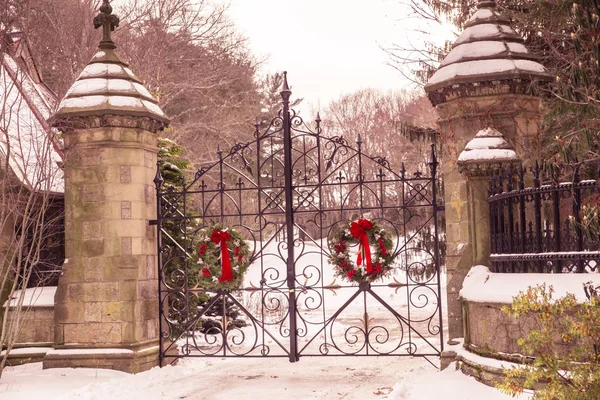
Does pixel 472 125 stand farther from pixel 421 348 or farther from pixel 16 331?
pixel 16 331

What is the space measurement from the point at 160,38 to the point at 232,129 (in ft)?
18.0

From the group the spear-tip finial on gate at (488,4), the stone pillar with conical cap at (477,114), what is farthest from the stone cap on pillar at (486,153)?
the spear-tip finial on gate at (488,4)

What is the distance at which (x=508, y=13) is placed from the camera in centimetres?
1233

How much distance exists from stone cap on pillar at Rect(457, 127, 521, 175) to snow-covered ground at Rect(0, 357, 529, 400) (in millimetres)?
2422

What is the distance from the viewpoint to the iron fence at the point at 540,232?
641 centimetres

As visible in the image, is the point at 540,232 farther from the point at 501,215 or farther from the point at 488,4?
the point at 488,4

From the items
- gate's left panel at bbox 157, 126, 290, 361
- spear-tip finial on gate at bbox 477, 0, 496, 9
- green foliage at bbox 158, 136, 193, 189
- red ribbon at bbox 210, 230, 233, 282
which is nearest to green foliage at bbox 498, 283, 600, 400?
gate's left panel at bbox 157, 126, 290, 361

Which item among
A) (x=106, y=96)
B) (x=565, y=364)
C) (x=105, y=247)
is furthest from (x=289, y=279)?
(x=565, y=364)

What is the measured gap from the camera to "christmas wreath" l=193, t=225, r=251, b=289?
A: 9.31m

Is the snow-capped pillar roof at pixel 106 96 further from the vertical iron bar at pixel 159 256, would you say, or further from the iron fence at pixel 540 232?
the iron fence at pixel 540 232

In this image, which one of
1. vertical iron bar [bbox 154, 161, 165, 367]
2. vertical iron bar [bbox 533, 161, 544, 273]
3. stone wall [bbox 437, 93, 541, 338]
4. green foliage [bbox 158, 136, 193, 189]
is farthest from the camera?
green foliage [bbox 158, 136, 193, 189]

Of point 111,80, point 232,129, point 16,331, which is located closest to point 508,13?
point 111,80

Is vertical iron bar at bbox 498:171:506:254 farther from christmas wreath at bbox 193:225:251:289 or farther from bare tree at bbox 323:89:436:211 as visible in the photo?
bare tree at bbox 323:89:436:211

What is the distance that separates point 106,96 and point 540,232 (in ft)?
19.3
